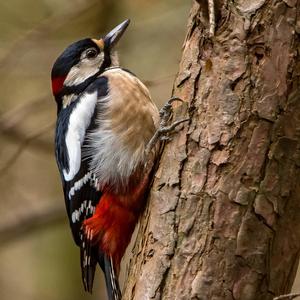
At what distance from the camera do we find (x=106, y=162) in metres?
3.57

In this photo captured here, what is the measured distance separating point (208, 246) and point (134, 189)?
2.48ft

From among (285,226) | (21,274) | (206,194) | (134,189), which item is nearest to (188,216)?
(206,194)

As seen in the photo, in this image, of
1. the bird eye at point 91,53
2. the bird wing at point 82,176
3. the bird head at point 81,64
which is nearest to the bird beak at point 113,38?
the bird head at point 81,64

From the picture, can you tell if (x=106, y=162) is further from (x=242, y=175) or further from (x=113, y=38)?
(x=242, y=175)

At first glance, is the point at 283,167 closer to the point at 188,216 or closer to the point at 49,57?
the point at 188,216

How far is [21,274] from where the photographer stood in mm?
6258

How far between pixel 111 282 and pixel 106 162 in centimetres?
60

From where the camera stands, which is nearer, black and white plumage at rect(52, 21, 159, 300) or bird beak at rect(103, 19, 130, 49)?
black and white plumage at rect(52, 21, 159, 300)

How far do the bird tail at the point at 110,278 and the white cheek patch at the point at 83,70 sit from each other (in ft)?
3.36

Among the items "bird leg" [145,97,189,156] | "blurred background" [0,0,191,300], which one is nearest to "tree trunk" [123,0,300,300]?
"bird leg" [145,97,189,156]

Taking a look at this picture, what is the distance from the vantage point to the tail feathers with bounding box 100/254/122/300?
3502 mm

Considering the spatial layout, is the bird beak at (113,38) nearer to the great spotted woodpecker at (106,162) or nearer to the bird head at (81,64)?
the bird head at (81,64)

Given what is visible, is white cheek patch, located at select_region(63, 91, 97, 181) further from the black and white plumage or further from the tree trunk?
the tree trunk

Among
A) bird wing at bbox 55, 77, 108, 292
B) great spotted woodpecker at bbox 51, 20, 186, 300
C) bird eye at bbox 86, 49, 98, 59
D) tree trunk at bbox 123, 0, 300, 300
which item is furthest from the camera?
bird eye at bbox 86, 49, 98, 59
